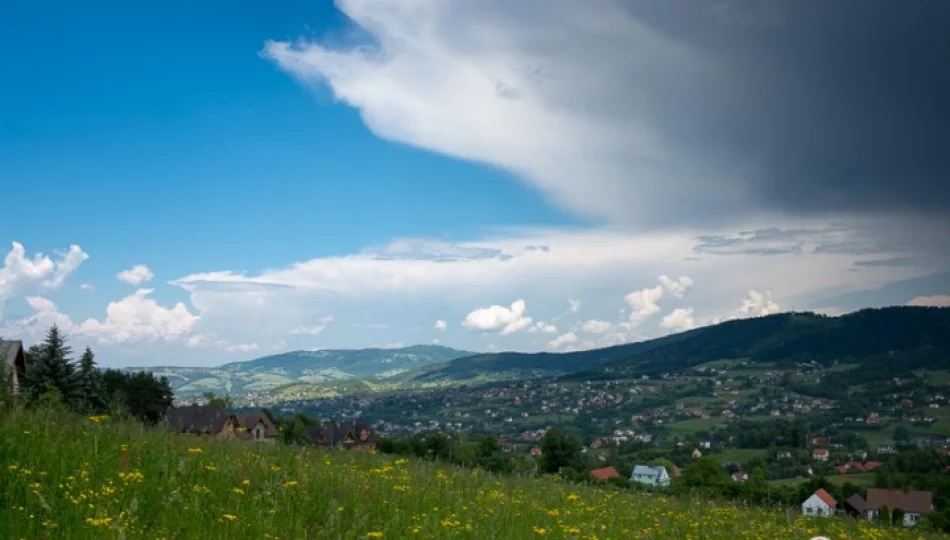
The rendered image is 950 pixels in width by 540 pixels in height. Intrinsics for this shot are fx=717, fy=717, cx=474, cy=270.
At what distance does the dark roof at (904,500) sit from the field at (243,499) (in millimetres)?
35492

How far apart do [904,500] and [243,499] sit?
48.3 meters

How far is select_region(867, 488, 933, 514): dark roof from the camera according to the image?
139ft

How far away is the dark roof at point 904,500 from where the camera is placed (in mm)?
42281

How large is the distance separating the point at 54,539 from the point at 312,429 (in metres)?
80.4

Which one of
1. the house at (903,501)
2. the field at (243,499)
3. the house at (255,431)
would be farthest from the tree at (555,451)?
the field at (243,499)

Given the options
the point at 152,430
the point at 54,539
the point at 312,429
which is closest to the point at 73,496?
the point at 54,539

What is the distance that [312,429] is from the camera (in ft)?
274

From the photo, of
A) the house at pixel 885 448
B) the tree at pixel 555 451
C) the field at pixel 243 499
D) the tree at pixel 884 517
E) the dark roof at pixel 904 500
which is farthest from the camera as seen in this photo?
the house at pixel 885 448

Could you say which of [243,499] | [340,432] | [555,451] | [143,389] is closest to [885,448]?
[340,432]

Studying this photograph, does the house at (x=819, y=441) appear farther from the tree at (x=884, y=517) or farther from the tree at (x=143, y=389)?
the tree at (x=884, y=517)

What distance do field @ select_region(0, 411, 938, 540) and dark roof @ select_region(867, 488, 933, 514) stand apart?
1397 inches

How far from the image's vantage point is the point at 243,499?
8547 mm

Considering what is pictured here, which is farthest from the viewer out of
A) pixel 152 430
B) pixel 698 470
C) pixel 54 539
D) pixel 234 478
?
pixel 698 470

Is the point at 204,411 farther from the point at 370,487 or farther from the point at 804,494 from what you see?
the point at 370,487
